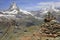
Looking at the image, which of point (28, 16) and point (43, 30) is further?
point (28, 16)

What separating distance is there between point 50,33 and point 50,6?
7645mm

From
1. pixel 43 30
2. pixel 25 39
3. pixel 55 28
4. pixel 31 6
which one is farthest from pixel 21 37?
pixel 31 6

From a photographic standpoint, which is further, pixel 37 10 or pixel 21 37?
pixel 37 10

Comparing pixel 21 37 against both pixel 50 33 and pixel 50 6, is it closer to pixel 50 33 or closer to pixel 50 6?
pixel 50 33

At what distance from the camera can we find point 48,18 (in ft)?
38.3

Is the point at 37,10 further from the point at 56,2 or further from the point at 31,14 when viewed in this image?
the point at 56,2

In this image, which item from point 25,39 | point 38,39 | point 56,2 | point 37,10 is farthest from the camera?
point 37,10

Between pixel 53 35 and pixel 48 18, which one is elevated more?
pixel 48 18

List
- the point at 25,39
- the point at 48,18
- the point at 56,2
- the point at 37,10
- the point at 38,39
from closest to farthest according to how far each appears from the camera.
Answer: the point at 38,39 → the point at 25,39 → the point at 48,18 → the point at 56,2 → the point at 37,10

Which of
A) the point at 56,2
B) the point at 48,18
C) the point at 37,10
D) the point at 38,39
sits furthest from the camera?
the point at 37,10

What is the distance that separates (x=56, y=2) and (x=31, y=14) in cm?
373

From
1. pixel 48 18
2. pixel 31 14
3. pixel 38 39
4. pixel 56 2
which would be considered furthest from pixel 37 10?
pixel 38 39

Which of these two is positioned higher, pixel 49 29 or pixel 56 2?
pixel 56 2

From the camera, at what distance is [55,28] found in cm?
1135
